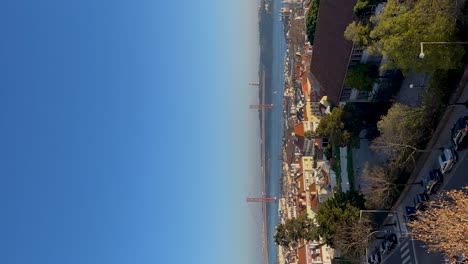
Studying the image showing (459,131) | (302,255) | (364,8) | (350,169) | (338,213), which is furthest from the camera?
(302,255)

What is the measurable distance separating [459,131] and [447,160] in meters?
2.69

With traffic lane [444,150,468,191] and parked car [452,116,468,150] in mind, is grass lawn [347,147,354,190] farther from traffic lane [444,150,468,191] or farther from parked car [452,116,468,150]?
parked car [452,116,468,150]

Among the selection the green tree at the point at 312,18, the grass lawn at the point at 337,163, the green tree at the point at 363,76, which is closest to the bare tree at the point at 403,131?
the green tree at the point at 363,76

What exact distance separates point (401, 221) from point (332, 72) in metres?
16.2

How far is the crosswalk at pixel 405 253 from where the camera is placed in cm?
4394

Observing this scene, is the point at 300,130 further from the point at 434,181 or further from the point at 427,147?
the point at 434,181

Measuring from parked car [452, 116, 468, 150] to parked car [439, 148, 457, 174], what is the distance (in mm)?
727

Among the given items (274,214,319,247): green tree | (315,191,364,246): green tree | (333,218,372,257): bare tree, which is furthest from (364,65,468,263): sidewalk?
(274,214,319,247): green tree

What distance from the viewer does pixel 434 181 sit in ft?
132

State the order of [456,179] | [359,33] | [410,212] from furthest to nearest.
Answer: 1. [410,212]
2. [359,33]
3. [456,179]

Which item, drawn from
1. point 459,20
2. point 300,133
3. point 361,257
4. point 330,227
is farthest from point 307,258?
point 459,20

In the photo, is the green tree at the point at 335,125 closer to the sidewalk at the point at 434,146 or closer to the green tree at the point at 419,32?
the sidewalk at the point at 434,146

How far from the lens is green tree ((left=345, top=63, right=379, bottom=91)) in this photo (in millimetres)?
46594

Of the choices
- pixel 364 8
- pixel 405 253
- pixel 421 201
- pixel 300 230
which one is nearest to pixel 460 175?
pixel 421 201
